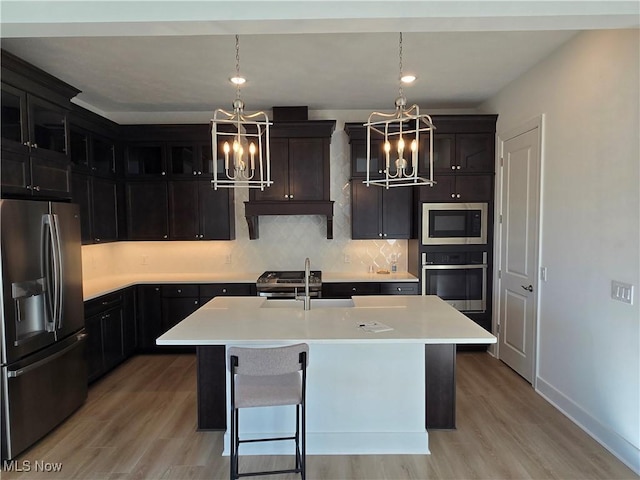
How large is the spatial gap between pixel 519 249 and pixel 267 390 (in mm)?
2781

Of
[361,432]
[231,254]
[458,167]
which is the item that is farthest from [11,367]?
[458,167]

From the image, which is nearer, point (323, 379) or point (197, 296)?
point (323, 379)

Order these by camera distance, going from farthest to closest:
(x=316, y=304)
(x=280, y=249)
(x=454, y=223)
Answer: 1. (x=280, y=249)
2. (x=454, y=223)
3. (x=316, y=304)

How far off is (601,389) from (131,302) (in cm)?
432

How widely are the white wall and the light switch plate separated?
36 mm

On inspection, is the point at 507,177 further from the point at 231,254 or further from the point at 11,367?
the point at 11,367

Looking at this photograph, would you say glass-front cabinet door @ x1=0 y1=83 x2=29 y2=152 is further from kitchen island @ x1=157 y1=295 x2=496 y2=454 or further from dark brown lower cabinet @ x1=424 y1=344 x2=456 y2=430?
dark brown lower cabinet @ x1=424 y1=344 x2=456 y2=430

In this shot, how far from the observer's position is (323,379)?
2500 mm

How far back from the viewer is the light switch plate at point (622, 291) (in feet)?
7.72

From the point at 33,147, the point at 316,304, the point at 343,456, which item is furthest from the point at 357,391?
the point at 33,147

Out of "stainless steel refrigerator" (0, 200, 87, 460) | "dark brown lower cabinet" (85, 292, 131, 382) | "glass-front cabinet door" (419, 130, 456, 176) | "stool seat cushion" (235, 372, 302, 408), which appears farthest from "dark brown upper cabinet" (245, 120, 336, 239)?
"stool seat cushion" (235, 372, 302, 408)

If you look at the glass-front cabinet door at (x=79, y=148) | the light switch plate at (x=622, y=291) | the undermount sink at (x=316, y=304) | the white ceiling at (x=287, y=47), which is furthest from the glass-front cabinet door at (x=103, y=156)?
the light switch plate at (x=622, y=291)

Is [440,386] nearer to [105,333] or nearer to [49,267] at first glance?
[49,267]

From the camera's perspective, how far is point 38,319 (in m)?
2.62
